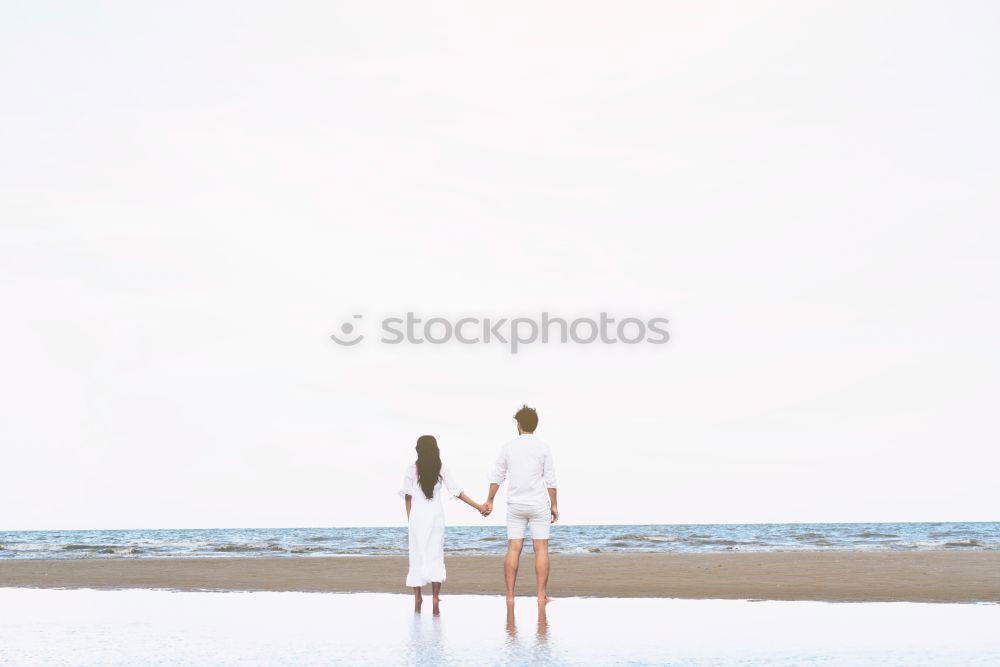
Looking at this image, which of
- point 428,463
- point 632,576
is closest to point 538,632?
point 428,463

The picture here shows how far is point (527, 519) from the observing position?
33.7 feet

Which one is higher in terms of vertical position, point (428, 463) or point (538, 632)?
point (428, 463)

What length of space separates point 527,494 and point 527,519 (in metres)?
0.27

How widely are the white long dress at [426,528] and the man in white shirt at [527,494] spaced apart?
70 centimetres

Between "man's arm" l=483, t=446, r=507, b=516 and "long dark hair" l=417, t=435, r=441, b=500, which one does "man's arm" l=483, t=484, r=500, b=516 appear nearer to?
"man's arm" l=483, t=446, r=507, b=516

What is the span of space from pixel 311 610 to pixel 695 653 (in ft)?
15.5

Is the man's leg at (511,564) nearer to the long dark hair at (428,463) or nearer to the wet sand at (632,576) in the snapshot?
the long dark hair at (428,463)

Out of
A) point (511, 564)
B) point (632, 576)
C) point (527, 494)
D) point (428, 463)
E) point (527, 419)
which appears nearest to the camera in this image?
point (527, 494)


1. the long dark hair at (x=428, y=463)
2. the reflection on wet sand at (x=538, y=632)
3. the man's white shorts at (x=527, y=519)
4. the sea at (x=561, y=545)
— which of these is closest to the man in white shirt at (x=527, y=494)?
the man's white shorts at (x=527, y=519)

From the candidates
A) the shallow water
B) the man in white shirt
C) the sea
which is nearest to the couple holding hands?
the man in white shirt

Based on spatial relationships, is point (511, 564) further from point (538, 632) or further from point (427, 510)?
point (538, 632)

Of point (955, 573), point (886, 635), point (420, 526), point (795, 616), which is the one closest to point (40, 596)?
point (420, 526)

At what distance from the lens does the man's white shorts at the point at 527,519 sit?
10.2 m

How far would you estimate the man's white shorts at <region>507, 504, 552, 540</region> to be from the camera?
10.2 metres
